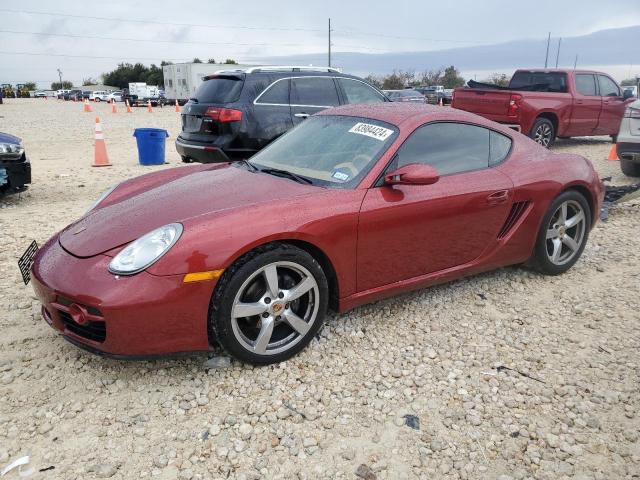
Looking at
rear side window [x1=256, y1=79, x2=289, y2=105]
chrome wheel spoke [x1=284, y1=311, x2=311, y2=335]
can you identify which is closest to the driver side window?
chrome wheel spoke [x1=284, y1=311, x2=311, y2=335]

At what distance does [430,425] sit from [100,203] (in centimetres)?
252

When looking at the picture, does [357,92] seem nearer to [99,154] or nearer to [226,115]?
[226,115]

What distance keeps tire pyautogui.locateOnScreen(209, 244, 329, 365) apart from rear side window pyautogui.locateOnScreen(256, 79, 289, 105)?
14.1ft

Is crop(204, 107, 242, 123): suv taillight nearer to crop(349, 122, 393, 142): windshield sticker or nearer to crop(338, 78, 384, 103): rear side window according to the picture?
crop(338, 78, 384, 103): rear side window

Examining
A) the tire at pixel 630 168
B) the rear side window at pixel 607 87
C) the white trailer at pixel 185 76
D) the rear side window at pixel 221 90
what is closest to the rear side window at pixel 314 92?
the rear side window at pixel 221 90

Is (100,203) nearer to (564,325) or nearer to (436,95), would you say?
(564,325)

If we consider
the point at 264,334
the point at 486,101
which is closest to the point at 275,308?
the point at 264,334

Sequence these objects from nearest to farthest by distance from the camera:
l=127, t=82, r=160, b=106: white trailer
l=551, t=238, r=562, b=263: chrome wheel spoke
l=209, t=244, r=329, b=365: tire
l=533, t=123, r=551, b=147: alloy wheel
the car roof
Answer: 1. l=209, t=244, r=329, b=365: tire
2. the car roof
3. l=551, t=238, r=562, b=263: chrome wheel spoke
4. l=533, t=123, r=551, b=147: alloy wheel
5. l=127, t=82, r=160, b=106: white trailer

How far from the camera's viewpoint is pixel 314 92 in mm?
7164

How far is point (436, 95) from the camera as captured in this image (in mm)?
34625

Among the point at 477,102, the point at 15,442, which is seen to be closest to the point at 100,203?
the point at 15,442

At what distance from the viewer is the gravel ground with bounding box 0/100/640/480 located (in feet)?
7.46

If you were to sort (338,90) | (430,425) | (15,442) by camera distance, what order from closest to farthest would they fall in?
1. (15,442)
2. (430,425)
3. (338,90)

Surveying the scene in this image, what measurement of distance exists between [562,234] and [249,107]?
405cm
